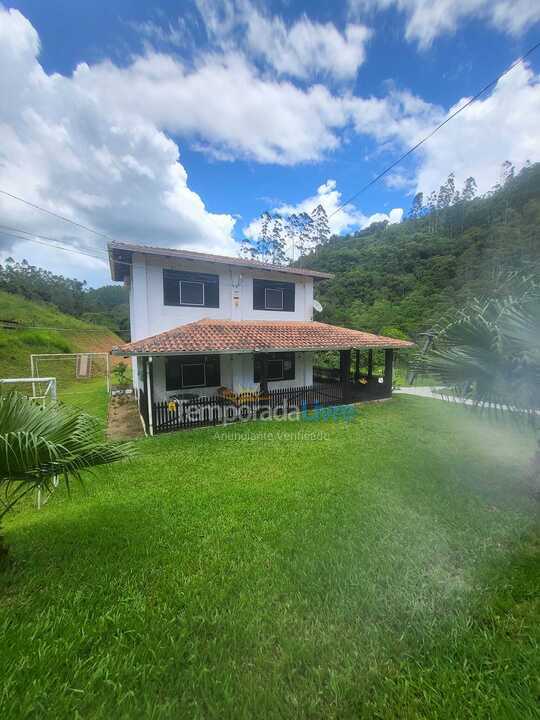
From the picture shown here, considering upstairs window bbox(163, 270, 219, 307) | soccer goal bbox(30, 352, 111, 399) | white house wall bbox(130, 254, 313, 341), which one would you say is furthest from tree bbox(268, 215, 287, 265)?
upstairs window bbox(163, 270, 219, 307)

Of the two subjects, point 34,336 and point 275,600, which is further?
point 34,336

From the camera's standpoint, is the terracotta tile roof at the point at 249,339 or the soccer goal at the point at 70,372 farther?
the soccer goal at the point at 70,372

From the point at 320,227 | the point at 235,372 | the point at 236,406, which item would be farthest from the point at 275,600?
the point at 320,227

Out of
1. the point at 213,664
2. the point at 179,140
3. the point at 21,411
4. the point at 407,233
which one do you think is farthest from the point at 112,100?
the point at 407,233

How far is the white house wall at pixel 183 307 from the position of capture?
10.5 metres

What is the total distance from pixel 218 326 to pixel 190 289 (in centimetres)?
194

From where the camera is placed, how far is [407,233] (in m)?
45.7

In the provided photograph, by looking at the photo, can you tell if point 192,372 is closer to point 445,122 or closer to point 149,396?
point 149,396

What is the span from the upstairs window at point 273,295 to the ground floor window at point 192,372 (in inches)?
128

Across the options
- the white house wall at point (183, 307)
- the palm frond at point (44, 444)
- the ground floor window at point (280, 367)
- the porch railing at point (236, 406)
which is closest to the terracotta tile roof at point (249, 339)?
the white house wall at point (183, 307)

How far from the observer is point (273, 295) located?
43.4 feet

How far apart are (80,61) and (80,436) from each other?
12.4 metres

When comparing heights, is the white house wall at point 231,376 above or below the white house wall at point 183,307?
below

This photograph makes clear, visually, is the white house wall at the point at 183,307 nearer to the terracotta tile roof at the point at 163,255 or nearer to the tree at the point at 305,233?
the terracotta tile roof at the point at 163,255
